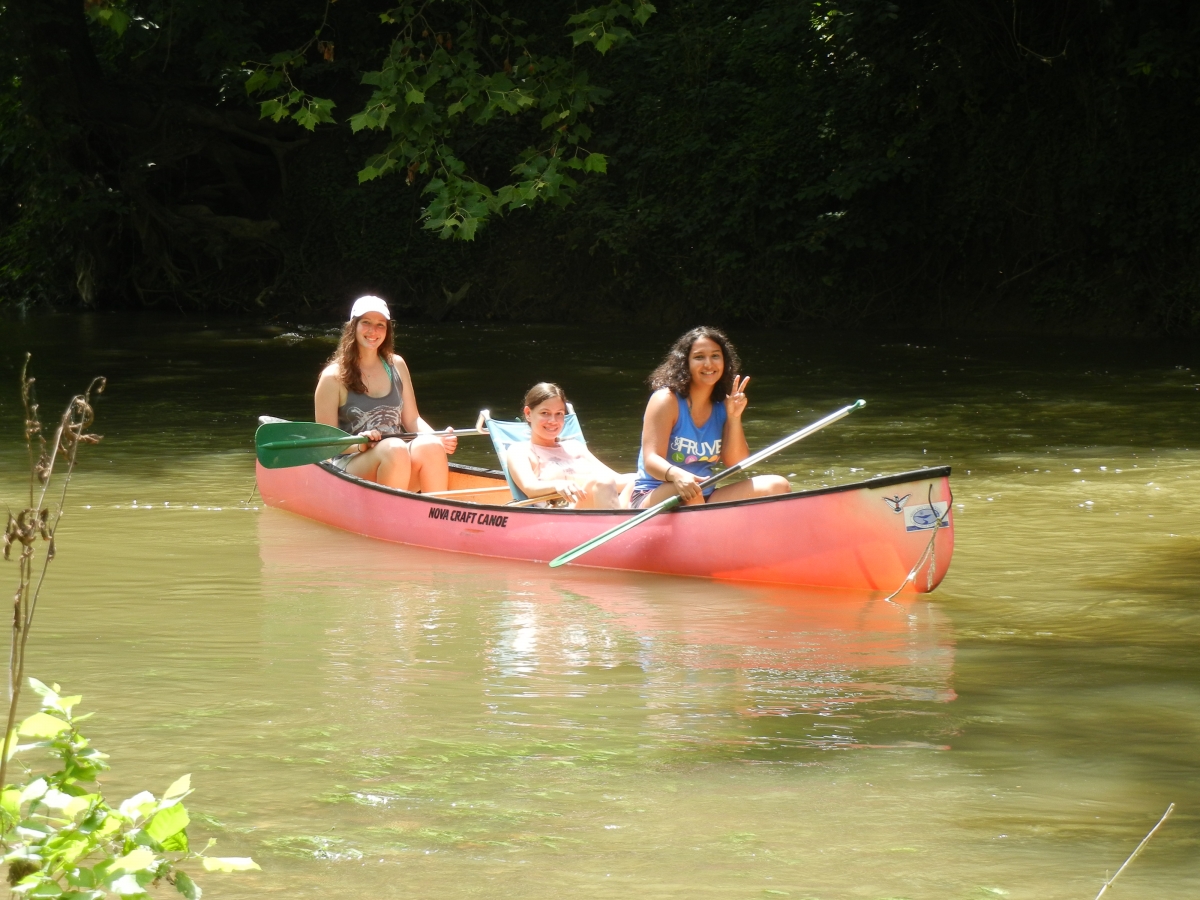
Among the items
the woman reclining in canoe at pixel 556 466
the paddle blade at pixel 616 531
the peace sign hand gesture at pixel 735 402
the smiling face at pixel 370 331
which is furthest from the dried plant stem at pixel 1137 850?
the smiling face at pixel 370 331

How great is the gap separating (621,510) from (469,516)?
948 mm

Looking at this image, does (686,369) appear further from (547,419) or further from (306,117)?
(306,117)

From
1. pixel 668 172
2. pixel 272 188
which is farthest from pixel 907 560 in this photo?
pixel 272 188

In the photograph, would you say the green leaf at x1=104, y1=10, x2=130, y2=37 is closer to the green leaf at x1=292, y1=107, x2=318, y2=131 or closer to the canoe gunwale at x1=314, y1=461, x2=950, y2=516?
the green leaf at x1=292, y1=107, x2=318, y2=131

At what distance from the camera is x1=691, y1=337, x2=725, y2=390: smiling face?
6551mm

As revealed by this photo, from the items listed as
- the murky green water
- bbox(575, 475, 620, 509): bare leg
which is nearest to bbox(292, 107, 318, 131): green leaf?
the murky green water

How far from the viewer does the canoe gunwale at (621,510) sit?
582cm

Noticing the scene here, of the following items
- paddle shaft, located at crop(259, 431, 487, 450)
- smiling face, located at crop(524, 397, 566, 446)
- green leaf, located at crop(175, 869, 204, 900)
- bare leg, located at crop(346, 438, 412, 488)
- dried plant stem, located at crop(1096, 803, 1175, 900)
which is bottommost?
dried plant stem, located at crop(1096, 803, 1175, 900)

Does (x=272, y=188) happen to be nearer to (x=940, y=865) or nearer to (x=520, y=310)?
(x=520, y=310)

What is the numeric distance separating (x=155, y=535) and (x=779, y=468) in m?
3.86

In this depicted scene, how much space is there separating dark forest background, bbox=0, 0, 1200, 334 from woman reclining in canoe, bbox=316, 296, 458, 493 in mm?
8077

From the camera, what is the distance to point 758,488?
21.6ft

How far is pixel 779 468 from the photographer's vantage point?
31.2 feet

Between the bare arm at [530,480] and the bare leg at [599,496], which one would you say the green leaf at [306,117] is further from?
the bare leg at [599,496]
